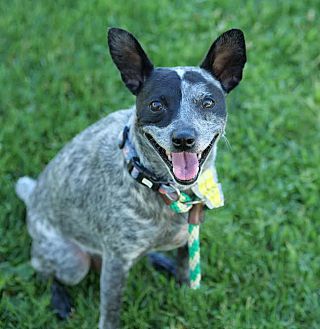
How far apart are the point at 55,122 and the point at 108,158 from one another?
1.57m

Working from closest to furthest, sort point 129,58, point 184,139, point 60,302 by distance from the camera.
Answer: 1. point 184,139
2. point 129,58
3. point 60,302

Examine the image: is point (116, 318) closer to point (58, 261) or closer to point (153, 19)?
point (58, 261)

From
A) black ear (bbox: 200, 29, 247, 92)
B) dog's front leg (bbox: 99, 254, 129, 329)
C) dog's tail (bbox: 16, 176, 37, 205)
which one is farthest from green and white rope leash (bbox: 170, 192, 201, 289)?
dog's tail (bbox: 16, 176, 37, 205)

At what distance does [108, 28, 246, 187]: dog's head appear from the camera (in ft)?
10.5

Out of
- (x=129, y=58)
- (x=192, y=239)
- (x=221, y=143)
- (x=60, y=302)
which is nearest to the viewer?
(x=129, y=58)

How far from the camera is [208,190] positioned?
3.60m

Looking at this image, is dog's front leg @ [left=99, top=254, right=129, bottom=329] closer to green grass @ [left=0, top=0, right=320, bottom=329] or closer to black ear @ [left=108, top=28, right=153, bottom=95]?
green grass @ [left=0, top=0, right=320, bottom=329]

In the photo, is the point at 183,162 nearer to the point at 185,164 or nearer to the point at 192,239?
the point at 185,164

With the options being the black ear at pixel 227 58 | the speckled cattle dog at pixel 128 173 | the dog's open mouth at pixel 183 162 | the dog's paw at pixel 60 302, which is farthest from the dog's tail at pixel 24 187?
the black ear at pixel 227 58

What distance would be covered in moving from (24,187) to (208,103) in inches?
71.0

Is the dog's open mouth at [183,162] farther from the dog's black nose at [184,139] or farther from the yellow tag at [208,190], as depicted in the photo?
the yellow tag at [208,190]

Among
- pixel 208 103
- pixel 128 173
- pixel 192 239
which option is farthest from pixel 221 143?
pixel 208 103

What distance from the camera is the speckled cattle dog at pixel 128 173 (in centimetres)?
324

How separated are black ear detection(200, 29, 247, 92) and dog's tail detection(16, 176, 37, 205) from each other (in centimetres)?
166
